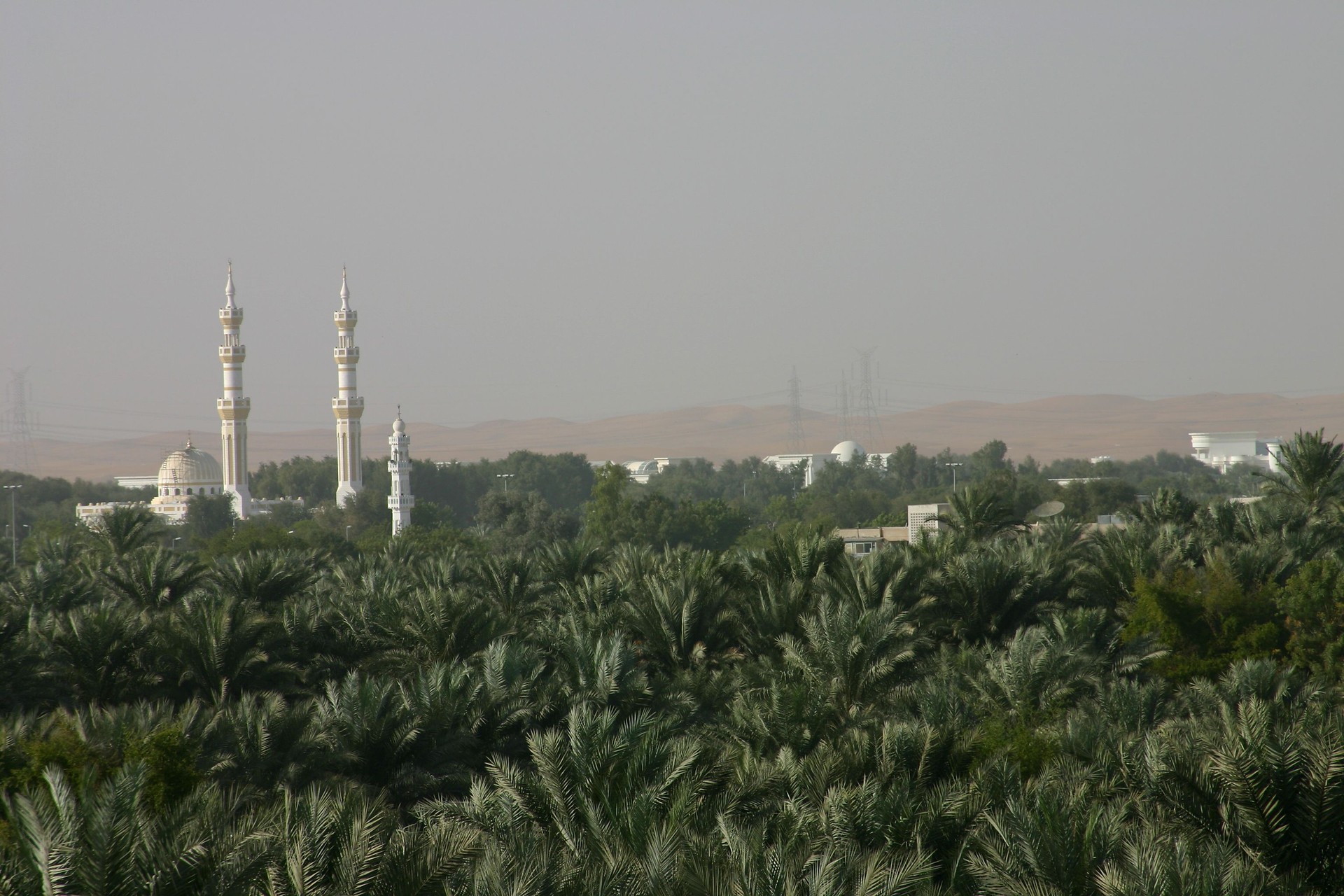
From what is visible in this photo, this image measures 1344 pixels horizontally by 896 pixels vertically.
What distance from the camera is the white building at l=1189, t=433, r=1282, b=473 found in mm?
149625

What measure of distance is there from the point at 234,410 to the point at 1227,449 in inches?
4302

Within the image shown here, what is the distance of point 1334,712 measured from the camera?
503 inches

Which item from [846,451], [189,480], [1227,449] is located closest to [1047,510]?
[189,480]

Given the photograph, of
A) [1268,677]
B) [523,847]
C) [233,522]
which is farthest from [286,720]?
[233,522]

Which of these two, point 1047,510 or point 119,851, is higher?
point 119,851

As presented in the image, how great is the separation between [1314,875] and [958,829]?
238cm

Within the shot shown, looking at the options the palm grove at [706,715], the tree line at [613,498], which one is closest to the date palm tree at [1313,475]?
the palm grove at [706,715]

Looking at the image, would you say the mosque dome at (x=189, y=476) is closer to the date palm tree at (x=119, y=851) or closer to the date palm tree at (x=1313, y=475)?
the date palm tree at (x=1313, y=475)

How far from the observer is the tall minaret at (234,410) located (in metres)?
84.4

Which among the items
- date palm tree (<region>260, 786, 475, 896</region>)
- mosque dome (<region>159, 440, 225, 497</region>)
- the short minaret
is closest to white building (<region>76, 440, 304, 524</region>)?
mosque dome (<region>159, 440, 225, 497</region>)

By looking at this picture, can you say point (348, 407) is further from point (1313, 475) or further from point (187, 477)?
point (1313, 475)

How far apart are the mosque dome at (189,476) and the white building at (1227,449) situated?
100 m

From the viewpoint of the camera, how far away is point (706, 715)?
16.8 meters

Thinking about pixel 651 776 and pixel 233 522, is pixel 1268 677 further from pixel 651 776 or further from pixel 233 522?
pixel 233 522
